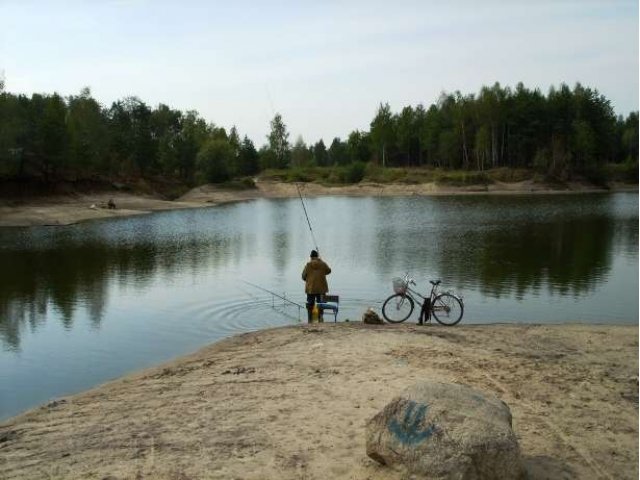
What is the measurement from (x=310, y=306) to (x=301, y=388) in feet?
20.3

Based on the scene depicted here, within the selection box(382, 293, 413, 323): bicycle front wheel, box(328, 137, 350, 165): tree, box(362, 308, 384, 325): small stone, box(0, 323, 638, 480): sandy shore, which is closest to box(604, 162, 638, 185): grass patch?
box(328, 137, 350, 165): tree

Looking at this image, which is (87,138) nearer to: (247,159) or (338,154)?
(247,159)

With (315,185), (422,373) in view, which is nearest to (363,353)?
(422,373)

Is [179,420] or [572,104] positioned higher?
[572,104]

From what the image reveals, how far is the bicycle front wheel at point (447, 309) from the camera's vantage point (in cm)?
1552

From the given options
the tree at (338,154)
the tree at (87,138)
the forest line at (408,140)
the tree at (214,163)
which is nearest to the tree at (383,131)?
the forest line at (408,140)

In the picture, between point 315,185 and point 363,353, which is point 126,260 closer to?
point 363,353

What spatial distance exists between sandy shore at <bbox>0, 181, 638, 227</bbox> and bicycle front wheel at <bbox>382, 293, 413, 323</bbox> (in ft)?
145

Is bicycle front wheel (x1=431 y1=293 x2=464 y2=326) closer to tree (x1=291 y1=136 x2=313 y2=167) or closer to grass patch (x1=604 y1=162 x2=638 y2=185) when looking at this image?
grass patch (x1=604 y1=162 x2=638 y2=185)

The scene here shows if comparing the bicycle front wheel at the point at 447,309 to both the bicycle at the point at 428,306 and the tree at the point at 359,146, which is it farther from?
the tree at the point at 359,146

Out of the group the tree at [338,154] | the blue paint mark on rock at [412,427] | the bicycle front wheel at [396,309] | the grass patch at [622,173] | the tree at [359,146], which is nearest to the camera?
the blue paint mark on rock at [412,427]

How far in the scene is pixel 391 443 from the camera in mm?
6238

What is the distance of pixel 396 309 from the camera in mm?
15953

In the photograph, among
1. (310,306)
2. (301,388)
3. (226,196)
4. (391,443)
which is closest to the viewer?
(391,443)
